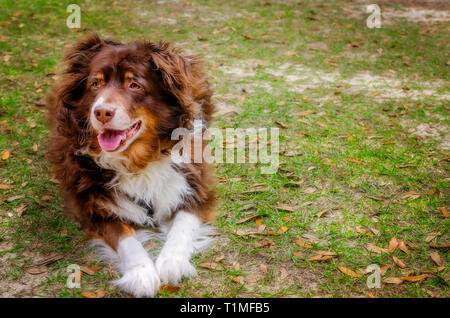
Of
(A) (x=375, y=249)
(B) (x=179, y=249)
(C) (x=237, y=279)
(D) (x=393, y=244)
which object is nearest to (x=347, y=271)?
(A) (x=375, y=249)

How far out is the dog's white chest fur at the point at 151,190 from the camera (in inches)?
125

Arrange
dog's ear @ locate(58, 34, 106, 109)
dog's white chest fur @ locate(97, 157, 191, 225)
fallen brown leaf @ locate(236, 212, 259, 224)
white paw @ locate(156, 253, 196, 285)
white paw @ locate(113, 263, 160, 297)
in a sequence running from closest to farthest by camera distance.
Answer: white paw @ locate(113, 263, 160, 297) < white paw @ locate(156, 253, 196, 285) < dog's white chest fur @ locate(97, 157, 191, 225) < dog's ear @ locate(58, 34, 106, 109) < fallen brown leaf @ locate(236, 212, 259, 224)

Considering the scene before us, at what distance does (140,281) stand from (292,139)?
2.78 metres

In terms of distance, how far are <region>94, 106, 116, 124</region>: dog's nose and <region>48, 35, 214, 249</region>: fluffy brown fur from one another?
0.19 metres

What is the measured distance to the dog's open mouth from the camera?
2961 millimetres

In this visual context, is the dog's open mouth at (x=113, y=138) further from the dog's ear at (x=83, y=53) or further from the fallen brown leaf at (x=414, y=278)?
the fallen brown leaf at (x=414, y=278)

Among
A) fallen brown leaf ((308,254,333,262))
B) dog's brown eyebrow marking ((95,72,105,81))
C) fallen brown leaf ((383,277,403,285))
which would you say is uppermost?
dog's brown eyebrow marking ((95,72,105,81))

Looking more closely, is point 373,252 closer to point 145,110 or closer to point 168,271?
point 168,271

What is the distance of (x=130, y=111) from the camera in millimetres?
2971

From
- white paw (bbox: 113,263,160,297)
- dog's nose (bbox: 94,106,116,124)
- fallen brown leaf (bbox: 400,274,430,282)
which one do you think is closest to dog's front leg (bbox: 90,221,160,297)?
white paw (bbox: 113,263,160,297)

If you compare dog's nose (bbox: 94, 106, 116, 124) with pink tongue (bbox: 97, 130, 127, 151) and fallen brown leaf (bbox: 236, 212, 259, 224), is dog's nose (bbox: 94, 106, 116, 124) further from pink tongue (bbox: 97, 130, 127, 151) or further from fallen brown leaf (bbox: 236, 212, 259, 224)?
fallen brown leaf (bbox: 236, 212, 259, 224)

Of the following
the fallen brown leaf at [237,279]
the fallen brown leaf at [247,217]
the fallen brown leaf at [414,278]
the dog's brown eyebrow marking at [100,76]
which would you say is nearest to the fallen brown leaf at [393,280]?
the fallen brown leaf at [414,278]

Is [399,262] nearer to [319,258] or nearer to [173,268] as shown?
[319,258]

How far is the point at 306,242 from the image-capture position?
3211 mm
